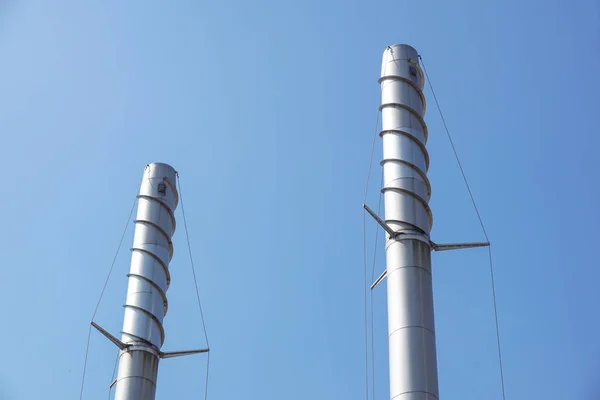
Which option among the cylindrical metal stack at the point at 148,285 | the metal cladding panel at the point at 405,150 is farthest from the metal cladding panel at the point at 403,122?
the cylindrical metal stack at the point at 148,285

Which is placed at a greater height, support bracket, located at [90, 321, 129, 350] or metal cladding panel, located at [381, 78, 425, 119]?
metal cladding panel, located at [381, 78, 425, 119]

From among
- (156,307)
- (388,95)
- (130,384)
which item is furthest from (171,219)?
(388,95)

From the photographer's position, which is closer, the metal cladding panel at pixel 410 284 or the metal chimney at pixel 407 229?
the metal chimney at pixel 407 229

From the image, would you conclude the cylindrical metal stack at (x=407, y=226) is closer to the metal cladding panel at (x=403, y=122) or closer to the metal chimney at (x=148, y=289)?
the metal cladding panel at (x=403, y=122)

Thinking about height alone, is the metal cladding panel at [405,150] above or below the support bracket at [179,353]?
above

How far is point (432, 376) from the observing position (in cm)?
3522

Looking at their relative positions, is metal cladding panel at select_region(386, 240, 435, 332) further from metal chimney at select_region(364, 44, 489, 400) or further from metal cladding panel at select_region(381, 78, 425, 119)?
metal cladding panel at select_region(381, 78, 425, 119)

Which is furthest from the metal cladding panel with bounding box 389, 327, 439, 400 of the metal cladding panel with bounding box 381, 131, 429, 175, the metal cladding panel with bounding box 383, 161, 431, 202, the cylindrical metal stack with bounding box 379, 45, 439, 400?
the metal cladding panel with bounding box 381, 131, 429, 175

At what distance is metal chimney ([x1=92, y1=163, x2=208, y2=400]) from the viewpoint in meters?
43.2

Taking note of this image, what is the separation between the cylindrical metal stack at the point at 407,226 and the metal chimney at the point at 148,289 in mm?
11162

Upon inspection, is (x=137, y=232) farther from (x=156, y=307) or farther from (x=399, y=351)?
(x=399, y=351)

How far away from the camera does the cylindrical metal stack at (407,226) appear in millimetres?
35406

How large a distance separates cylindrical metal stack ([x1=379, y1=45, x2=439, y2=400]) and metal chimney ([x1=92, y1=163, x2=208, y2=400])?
36.6 ft

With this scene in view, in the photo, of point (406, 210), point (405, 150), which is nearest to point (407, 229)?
point (406, 210)
